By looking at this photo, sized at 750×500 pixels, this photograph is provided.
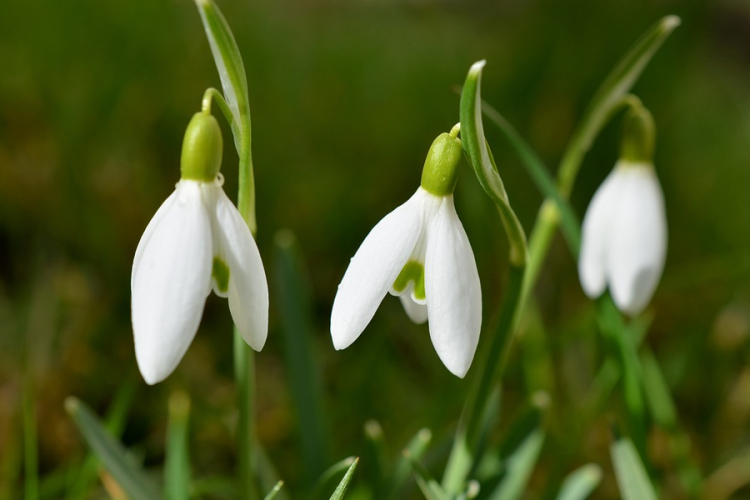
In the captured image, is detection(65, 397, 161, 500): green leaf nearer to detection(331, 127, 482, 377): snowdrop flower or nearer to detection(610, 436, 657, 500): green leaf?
detection(331, 127, 482, 377): snowdrop flower

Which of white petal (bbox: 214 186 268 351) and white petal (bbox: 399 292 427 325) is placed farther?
white petal (bbox: 399 292 427 325)

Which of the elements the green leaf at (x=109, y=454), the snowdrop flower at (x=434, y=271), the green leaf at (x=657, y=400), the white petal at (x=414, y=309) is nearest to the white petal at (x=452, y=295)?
the snowdrop flower at (x=434, y=271)

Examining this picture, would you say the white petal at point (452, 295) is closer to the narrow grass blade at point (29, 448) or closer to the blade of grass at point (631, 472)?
the blade of grass at point (631, 472)

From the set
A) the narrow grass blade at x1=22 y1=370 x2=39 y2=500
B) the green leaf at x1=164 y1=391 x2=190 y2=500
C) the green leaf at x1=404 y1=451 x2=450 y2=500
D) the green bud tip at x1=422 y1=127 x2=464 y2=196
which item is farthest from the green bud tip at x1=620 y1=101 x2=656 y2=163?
the narrow grass blade at x1=22 y1=370 x2=39 y2=500

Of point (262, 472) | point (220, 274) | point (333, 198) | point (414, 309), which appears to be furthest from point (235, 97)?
point (333, 198)

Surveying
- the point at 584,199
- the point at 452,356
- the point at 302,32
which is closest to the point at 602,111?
the point at 452,356
